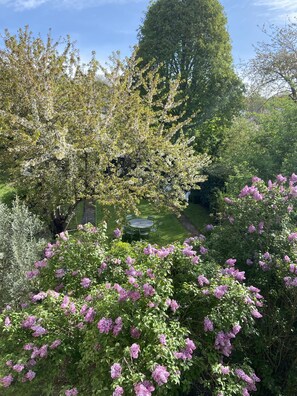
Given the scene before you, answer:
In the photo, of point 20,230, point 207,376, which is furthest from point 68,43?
point 207,376

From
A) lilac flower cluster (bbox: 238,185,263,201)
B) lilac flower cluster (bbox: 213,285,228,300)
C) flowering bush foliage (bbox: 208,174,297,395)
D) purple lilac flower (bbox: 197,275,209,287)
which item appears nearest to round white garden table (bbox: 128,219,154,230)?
flowering bush foliage (bbox: 208,174,297,395)

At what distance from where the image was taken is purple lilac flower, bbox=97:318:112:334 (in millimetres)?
3678

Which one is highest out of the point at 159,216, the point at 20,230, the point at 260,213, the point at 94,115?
the point at 94,115

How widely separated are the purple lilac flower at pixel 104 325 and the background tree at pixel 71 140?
5058mm

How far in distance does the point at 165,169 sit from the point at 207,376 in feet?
22.9

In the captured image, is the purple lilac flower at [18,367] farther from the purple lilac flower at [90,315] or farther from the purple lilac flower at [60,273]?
the purple lilac flower at [60,273]

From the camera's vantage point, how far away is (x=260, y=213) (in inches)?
235

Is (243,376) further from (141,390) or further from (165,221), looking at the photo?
(165,221)

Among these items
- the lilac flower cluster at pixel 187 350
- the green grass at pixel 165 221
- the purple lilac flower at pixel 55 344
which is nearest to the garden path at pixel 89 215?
the green grass at pixel 165 221

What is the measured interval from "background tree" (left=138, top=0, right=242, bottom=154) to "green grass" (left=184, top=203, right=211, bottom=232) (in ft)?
12.7

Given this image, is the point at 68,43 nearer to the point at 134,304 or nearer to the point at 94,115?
the point at 94,115

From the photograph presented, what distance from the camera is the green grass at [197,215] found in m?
15.4

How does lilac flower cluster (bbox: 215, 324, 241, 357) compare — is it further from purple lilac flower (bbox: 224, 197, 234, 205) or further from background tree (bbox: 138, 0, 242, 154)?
background tree (bbox: 138, 0, 242, 154)

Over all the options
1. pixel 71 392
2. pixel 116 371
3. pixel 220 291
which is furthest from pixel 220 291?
pixel 71 392
